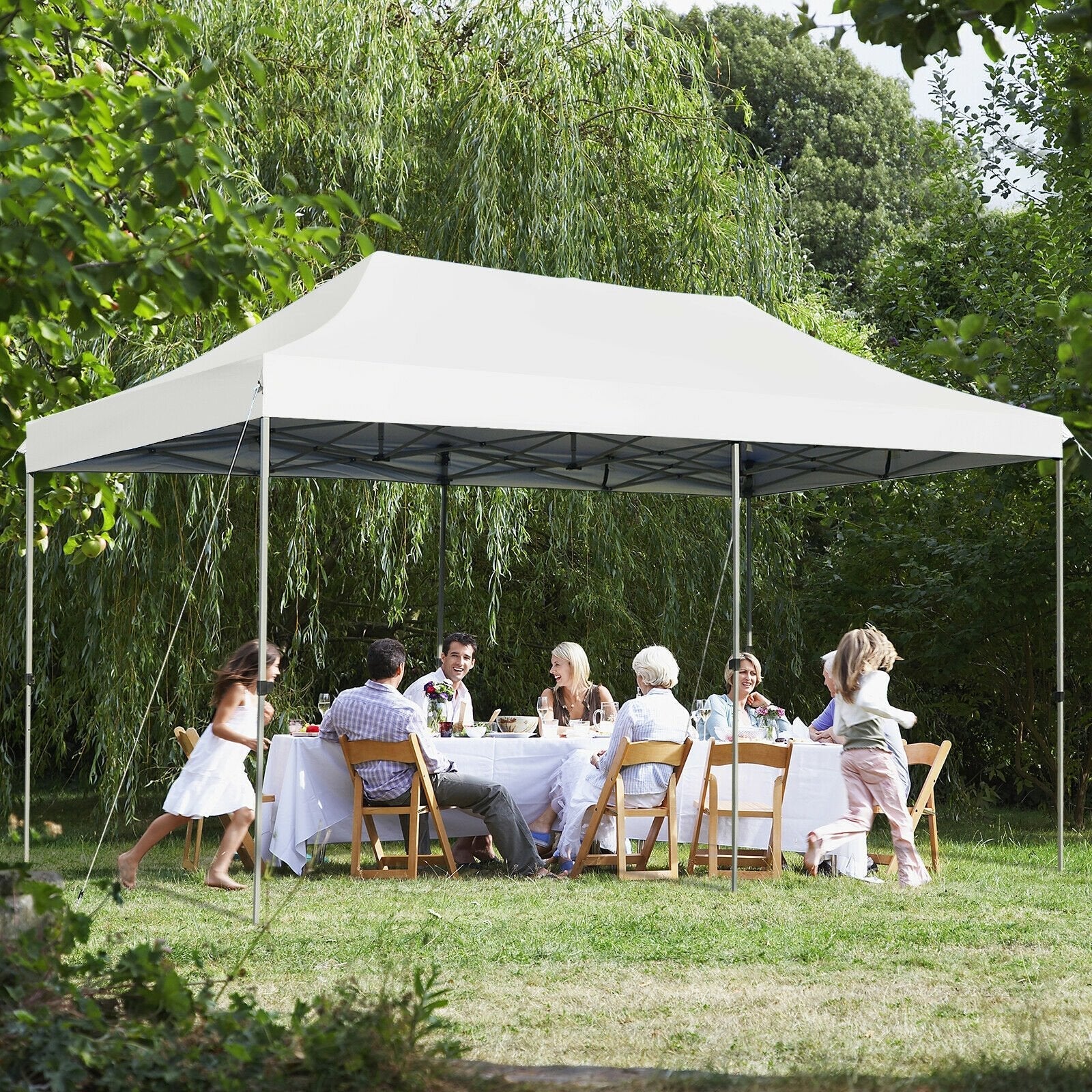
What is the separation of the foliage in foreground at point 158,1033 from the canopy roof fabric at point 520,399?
2994mm

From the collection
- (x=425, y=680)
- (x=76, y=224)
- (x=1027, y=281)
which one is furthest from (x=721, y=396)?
(x=1027, y=281)

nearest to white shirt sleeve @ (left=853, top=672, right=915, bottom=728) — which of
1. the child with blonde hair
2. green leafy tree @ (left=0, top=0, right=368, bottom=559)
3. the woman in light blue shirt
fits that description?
the child with blonde hair

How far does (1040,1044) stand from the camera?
4.24m

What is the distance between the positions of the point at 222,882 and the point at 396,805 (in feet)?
3.30

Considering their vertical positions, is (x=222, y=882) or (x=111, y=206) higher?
(x=111, y=206)

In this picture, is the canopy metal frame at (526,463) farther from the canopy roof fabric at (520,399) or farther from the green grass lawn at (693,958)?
the green grass lawn at (693,958)

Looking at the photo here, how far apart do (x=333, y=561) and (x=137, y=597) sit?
5.88ft

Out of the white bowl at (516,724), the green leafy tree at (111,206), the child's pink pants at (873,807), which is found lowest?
the child's pink pants at (873,807)

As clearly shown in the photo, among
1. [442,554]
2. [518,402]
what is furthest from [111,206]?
[442,554]

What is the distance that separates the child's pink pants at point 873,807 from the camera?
750 centimetres

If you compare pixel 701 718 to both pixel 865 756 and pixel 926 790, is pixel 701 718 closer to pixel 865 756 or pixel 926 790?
pixel 865 756

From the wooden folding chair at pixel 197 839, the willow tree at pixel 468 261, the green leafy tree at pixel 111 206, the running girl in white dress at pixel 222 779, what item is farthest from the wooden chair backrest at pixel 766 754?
the green leafy tree at pixel 111 206

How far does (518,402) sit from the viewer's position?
662 centimetres

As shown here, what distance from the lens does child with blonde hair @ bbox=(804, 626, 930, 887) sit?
24.6 ft
